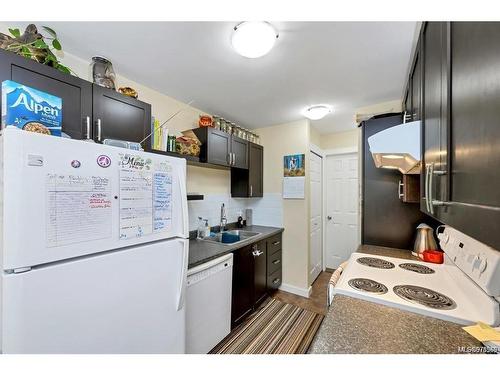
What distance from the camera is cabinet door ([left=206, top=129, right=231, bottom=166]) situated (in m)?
2.30

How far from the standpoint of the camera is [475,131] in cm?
49

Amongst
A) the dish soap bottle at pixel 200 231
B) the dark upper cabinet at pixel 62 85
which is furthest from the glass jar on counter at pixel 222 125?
the dark upper cabinet at pixel 62 85

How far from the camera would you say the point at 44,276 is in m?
0.78

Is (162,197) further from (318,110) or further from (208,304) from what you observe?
(318,110)

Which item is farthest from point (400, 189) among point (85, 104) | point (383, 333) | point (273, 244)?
point (85, 104)

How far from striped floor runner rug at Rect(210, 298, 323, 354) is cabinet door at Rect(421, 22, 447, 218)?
5.78 feet

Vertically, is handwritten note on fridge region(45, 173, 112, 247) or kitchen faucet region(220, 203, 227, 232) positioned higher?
handwritten note on fridge region(45, 173, 112, 247)

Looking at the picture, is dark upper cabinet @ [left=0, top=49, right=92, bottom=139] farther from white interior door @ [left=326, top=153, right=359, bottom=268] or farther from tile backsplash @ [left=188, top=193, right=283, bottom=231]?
white interior door @ [left=326, top=153, right=359, bottom=268]

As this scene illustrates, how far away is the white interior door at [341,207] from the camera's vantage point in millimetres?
3484

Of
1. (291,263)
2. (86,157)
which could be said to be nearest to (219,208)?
(291,263)

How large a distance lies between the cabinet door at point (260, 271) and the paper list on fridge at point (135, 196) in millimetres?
1495

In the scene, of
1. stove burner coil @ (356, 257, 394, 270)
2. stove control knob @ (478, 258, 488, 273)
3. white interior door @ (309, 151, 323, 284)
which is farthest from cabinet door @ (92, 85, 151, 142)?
white interior door @ (309, 151, 323, 284)

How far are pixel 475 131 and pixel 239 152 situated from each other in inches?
93.5
